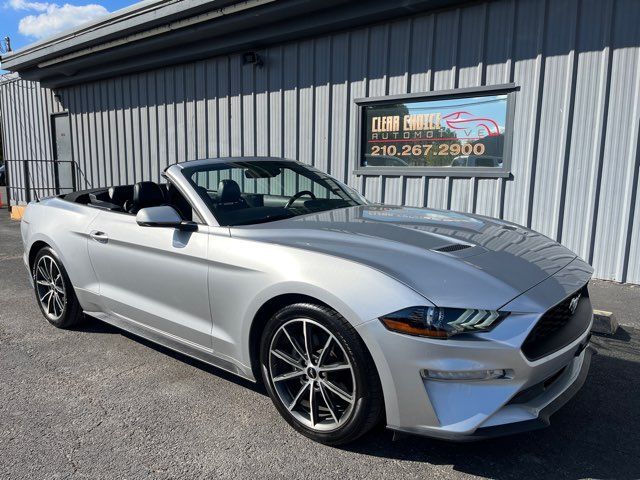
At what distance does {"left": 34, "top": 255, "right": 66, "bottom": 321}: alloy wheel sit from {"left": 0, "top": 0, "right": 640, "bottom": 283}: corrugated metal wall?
14.4 feet

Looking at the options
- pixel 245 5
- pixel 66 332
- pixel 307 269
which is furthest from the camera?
pixel 245 5

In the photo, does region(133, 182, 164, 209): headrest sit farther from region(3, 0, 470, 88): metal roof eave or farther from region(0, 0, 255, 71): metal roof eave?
region(0, 0, 255, 71): metal roof eave

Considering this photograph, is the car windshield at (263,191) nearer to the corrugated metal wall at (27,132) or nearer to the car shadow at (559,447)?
the car shadow at (559,447)

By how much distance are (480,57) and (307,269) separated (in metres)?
4.73

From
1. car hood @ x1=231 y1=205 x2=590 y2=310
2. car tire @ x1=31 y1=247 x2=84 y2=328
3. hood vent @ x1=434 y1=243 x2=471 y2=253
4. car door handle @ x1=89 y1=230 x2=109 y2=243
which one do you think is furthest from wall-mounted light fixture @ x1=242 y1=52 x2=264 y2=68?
hood vent @ x1=434 y1=243 x2=471 y2=253

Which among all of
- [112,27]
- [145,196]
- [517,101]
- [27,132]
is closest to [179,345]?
[145,196]

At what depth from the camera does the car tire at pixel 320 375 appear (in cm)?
230

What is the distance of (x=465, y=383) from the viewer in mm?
2123

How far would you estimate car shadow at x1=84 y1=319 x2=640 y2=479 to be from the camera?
2.34 metres

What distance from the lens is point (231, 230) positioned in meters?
2.94

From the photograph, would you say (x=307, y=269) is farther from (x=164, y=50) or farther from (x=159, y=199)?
(x=164, y=50)

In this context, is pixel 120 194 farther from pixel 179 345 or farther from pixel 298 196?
pixel 179 345

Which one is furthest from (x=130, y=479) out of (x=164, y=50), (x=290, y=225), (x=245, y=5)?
(x=164, y=50)

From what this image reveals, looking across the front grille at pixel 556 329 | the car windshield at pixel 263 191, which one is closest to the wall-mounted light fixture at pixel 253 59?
the car windshield at pixel 263 191
